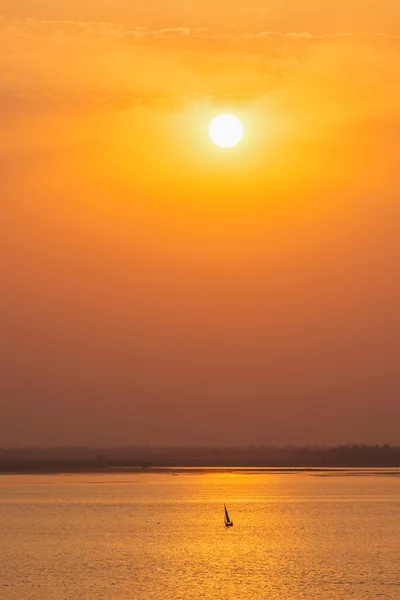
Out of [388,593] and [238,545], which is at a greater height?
[238,545]

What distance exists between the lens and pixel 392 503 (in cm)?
12688

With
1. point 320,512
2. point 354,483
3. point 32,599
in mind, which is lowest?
point 32,599

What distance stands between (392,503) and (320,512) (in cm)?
1565

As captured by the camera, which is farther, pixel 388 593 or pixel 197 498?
pixel 197 498

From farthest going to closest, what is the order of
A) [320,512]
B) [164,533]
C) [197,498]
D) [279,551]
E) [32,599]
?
[197,498]
[320,512]
[164,533]
[279,551]
[32,599]

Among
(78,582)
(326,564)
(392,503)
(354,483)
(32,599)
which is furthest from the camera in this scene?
(354,483)

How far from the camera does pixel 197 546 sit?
263ft

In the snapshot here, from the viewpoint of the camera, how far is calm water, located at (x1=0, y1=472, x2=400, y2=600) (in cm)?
5931

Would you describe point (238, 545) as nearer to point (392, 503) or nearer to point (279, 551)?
point (279, 551)

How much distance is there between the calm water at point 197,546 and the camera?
59312 millimetres

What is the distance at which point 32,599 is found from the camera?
5525 centimetres

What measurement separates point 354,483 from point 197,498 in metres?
46.4

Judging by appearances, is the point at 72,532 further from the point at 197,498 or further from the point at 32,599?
the point at 197,498

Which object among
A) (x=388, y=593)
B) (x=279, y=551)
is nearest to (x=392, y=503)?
(x=279, y=551)
